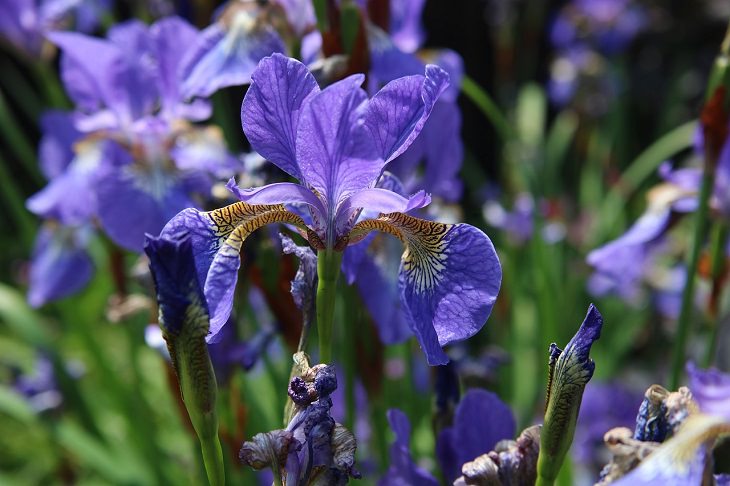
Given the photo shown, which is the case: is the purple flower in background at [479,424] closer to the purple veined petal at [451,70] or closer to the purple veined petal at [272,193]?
the purple veined petal at [272,193]

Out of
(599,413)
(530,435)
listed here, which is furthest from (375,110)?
(599,413)

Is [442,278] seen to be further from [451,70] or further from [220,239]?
[451,70]

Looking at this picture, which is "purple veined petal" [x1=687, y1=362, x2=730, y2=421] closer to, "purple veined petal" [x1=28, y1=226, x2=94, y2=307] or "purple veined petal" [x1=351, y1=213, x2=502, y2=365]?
"purple veined petal" [x1=351, y1=213, x2=502, y2=365]

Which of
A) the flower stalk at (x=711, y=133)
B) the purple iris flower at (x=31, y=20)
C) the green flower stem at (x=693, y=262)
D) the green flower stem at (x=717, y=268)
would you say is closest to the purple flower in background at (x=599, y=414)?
the green flower stem at (x=717, y=268)

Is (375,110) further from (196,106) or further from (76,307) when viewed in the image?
(76,307)

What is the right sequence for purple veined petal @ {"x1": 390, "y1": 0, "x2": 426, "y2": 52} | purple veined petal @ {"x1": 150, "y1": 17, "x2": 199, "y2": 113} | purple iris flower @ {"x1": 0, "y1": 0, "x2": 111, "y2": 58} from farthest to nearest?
purple iris flower @ {"x1": 0, "y1": 0, "x2": 111, "y2": 58}
purple veined petal @ {"x1": 390, "y1": 0, "x2": 426, "y2": 52}
purple veined petal @ {"x1": 150, "y1": 17, "x2": 199, "y2": 113}

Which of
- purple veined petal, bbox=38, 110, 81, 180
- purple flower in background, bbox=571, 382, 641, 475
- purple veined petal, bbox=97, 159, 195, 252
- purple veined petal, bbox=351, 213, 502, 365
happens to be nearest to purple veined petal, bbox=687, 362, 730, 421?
purple veined petal, bbox=351, 213, 502, 365
